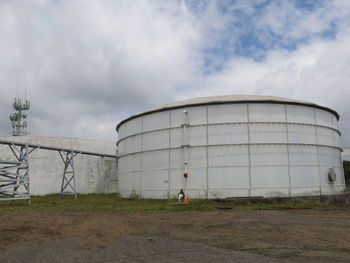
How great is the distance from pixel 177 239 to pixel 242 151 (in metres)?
14.1

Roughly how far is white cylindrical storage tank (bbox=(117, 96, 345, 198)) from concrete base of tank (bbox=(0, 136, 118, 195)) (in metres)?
14.1

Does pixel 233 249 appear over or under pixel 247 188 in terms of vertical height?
under

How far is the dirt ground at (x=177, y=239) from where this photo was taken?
305 inches

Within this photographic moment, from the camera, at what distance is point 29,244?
30.7 ft

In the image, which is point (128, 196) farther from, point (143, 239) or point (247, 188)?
point (143, 239)

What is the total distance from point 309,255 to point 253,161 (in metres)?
15.0

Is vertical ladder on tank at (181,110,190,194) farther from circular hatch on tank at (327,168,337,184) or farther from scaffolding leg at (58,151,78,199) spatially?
scaffolding leg at (58,151,78,199)

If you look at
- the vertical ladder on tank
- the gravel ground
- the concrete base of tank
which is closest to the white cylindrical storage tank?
the vertical ladder on tank

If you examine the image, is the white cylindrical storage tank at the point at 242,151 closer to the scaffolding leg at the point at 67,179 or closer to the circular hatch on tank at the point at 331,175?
the circular hatch on tank at the point at 331,175

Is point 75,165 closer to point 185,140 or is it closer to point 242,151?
point 185,140

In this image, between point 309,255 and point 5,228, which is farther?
point 5,228

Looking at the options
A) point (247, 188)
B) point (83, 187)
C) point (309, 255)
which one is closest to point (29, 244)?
point (309, 255)

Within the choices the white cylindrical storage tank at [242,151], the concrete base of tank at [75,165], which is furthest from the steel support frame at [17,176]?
the white cylindrical storage tank at [242,151]

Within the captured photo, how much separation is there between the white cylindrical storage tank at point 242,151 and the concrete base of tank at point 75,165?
14.1m
